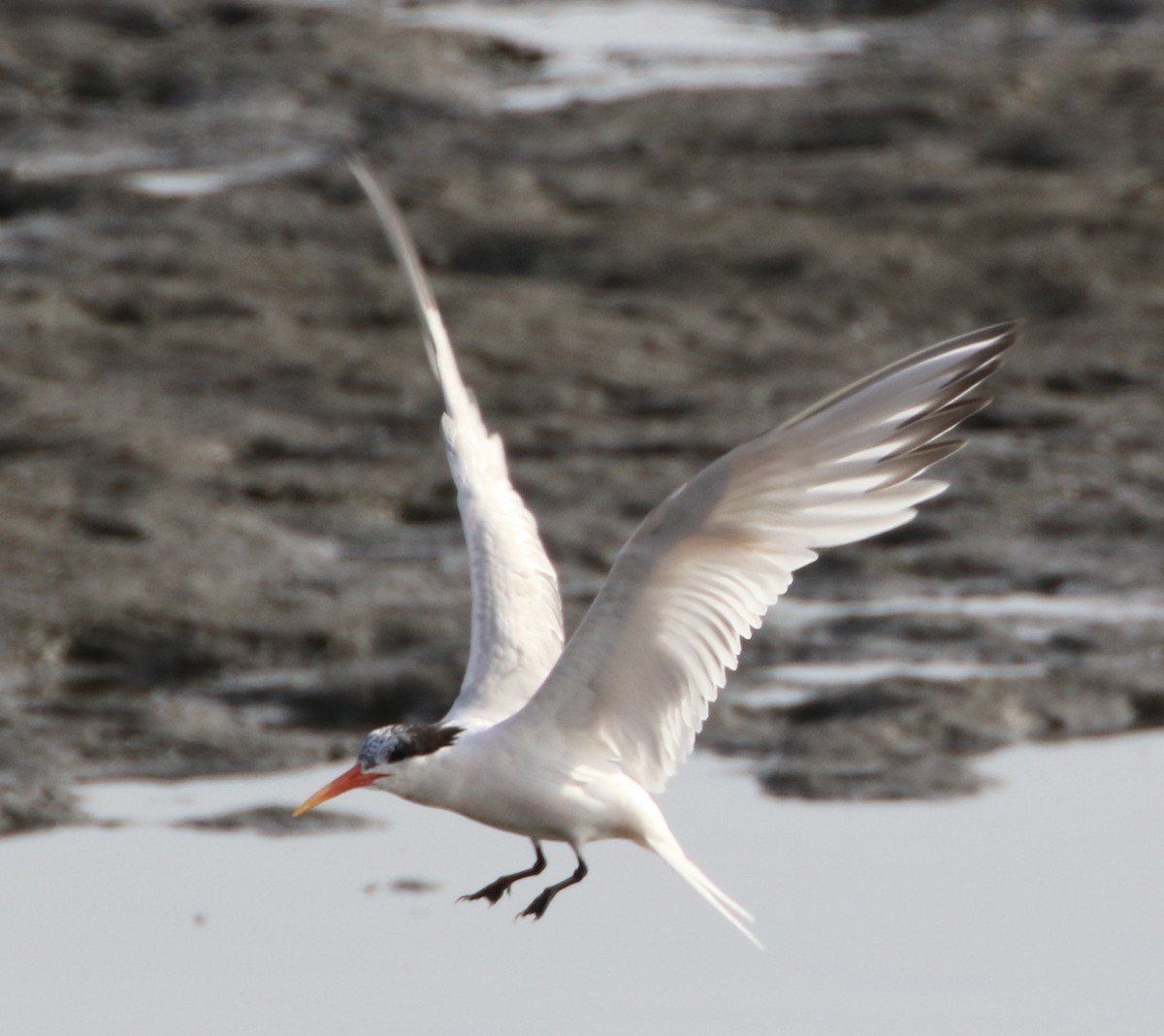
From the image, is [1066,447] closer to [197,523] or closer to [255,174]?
Answer: [197,523]

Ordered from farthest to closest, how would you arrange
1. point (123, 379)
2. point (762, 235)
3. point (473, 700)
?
point (762, 235), point (123, 379), point (473, 700)

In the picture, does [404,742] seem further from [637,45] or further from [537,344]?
[637,45]

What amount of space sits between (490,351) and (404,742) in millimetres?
6221

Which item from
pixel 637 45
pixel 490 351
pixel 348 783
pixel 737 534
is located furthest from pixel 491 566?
pixel 637 45

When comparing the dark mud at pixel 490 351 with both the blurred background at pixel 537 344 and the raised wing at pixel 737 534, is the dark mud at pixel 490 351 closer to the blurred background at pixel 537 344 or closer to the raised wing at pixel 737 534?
the blurred background at pixel 537 344

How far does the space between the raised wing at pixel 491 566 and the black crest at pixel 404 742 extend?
7.1 inches

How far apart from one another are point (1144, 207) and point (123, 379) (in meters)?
5.79

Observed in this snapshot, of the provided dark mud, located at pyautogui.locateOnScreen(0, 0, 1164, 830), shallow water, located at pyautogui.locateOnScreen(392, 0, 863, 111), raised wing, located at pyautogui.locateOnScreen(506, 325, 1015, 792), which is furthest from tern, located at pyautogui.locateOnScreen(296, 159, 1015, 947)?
shallow water, located at pyautogui.locateOnScreen(392, 0, 863, 111)

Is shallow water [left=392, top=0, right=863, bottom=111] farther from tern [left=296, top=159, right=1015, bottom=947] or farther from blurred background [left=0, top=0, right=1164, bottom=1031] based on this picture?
tern [left=296, top=159, right=1015, bottom=947]

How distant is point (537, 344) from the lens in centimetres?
1179

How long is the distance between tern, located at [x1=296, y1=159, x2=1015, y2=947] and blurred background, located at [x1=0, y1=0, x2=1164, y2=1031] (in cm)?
223

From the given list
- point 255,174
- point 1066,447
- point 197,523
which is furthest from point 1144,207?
point 197,523

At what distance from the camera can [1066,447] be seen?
10.8 m

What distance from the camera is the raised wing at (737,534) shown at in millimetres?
5223
